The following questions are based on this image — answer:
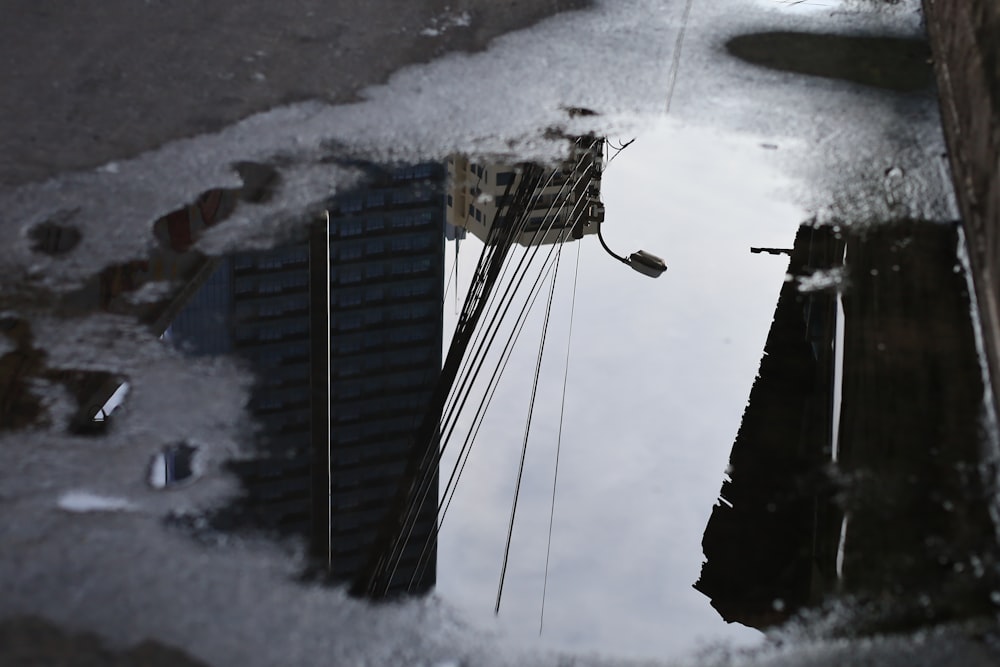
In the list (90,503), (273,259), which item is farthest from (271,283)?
(90,503)

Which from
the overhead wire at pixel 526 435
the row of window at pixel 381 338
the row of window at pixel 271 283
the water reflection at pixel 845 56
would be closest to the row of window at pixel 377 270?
the row of window at pixel 271 283

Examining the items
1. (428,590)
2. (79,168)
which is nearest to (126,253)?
(79,168)

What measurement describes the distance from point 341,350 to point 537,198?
1.37 metres

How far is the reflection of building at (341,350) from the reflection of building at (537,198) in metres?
0.12

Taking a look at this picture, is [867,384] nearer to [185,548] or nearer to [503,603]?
[503,603]

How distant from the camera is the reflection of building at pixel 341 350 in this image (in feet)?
11.8

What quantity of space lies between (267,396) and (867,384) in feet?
6.38

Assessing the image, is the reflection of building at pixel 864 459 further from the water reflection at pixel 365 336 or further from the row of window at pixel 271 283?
the row of window at pixel 271 283

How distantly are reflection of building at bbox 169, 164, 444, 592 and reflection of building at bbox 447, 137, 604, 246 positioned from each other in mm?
120

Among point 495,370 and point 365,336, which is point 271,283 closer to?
point 365,336

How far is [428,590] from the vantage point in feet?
10.9

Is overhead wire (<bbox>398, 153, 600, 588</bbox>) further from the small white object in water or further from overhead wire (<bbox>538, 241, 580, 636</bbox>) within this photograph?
the small white object in water

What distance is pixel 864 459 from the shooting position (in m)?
→ 3.72

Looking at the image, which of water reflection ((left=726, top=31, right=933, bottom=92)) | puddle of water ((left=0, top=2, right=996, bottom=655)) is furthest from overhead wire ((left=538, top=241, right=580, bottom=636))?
water reflection ((left=726, top=31, right=933, bottom=92))
